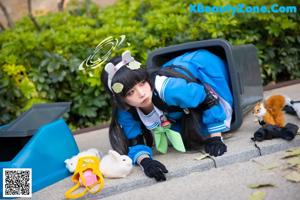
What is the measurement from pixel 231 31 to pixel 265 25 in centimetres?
35

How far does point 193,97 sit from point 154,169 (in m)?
0.46

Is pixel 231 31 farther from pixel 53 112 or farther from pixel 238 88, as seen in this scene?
pixel 53 112

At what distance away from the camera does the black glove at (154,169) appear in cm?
238

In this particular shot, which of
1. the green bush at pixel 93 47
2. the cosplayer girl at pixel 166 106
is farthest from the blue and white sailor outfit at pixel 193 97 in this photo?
the green bush at pixel 93 47

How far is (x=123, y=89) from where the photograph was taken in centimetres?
242

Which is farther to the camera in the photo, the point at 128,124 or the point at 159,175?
the point at 128,124

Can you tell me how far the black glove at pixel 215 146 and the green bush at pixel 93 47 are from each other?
1.48m

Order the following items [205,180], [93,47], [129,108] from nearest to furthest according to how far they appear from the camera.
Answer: [205,180]
[129,108]
[93,47]

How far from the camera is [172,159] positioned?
8.63ft

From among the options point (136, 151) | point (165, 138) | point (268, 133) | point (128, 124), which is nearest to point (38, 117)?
point (128, 124)

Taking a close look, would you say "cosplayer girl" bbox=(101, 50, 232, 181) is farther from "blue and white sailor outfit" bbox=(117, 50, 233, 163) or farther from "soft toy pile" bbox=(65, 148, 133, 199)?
"soft toy pile" bbox=(65, 148, 133, 199)

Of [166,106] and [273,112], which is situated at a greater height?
[166,106]

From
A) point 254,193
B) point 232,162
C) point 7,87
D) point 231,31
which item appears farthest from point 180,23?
point 254,193

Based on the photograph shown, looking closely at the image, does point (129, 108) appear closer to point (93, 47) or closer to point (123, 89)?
point (123, 89)
